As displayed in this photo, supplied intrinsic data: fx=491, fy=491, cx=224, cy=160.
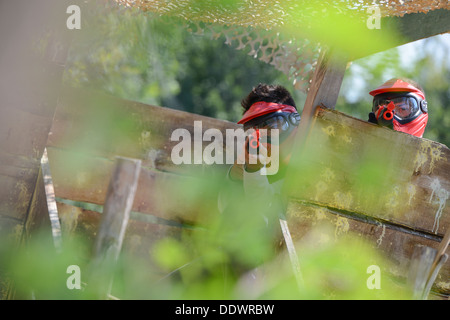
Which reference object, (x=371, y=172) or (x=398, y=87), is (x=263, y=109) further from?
(x=398, y=87)

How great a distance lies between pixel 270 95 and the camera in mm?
3969

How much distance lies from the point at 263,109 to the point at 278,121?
16cm

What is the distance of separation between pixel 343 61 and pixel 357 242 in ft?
4.30

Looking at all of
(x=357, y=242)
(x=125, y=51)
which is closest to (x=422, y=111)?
(x=357, y=242)

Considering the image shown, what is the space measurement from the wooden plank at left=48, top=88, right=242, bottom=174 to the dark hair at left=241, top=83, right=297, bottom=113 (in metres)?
0.37

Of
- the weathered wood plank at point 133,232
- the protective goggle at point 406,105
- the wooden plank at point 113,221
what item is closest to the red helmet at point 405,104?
the protective goggle at point 406,105

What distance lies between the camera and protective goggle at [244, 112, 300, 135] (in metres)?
3.73

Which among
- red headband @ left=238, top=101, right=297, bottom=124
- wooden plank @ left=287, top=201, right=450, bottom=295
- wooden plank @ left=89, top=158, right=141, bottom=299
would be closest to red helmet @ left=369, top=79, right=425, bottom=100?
red headband @ left=238, top=101, right=297, bottom=124

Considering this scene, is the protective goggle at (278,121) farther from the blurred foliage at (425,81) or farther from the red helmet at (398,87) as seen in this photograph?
the blurred foliage at (425,81)

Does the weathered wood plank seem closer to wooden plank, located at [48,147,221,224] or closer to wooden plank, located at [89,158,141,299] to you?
wooden plank, located at [48,147,221,224]

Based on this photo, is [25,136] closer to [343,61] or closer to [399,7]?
[343,61]

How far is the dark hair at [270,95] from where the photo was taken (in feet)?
13.0

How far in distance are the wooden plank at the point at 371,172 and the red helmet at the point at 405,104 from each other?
46 centimetres

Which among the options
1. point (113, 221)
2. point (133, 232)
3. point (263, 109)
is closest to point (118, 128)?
point (133, 232)
